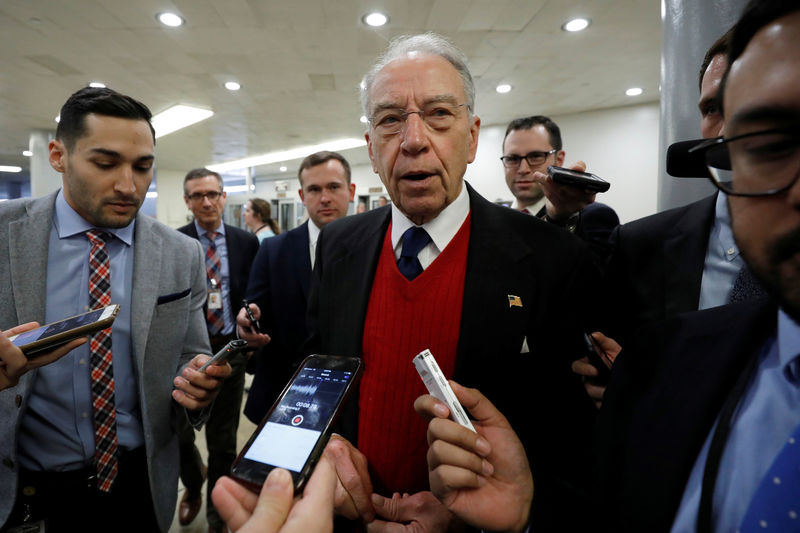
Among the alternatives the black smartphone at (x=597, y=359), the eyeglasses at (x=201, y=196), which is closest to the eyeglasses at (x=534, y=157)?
the black smartphone at (x=597, y=359)

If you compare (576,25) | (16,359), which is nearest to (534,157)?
(16,359)

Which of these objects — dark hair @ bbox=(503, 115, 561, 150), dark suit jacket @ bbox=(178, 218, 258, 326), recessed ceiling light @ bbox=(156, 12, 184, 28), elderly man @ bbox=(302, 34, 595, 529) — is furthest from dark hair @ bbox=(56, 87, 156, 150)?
recessed ceiling light @ bbox=(156, 12, 184, 28)

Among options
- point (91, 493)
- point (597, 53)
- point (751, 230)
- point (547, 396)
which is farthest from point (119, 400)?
point (597, 53)

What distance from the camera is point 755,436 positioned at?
68 cm

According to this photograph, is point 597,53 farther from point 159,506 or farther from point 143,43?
point 159,506

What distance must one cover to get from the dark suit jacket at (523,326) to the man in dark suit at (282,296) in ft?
4.11

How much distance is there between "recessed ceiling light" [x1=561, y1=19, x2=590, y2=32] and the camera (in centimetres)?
487

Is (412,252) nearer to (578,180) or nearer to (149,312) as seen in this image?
(578,180)

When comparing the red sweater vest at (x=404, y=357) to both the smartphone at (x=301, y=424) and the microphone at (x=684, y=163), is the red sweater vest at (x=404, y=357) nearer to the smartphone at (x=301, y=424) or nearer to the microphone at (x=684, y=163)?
the smartphone at (x=301, y=424)

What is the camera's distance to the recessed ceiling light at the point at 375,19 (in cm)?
468

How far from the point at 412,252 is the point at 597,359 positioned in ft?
2.22

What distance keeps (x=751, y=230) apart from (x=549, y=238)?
756 mm

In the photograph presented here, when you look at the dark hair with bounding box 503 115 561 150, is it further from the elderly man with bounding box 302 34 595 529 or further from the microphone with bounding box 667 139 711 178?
the microphone with bounding box 667 139 711 178

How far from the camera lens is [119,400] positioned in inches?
62.6
